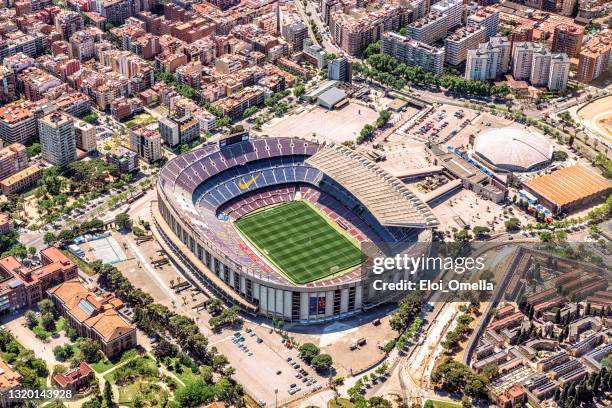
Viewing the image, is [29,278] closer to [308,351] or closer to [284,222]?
[284,222]

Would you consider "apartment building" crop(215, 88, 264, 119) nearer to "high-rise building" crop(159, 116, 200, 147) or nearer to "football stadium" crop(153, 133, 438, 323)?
"high-rise building" crop(159, 116, 200, 147)

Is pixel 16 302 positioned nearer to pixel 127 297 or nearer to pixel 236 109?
pixel 127 297

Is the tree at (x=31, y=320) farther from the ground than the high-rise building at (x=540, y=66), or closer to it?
closer to it

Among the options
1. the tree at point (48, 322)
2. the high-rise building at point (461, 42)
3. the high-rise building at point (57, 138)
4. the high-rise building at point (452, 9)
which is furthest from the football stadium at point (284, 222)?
the high-rise building at point (452, 9)

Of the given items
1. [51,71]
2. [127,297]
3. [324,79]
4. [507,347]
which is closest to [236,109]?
[324,79]

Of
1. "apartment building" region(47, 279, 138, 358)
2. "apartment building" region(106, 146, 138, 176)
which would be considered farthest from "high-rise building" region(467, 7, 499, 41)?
"apartment building" region(47, 279, 138, 358)

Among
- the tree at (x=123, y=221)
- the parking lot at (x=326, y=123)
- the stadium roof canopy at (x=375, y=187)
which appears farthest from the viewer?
the parking lot at (x=326, y=123)

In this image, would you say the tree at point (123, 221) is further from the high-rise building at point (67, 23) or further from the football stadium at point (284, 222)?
the high-rise building at point (67, 23)

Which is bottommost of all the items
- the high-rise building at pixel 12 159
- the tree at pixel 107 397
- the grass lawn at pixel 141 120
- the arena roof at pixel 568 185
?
the tree at pixel 107 397
